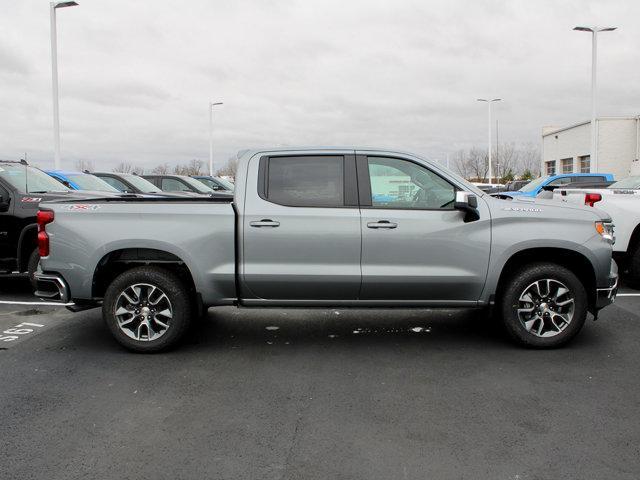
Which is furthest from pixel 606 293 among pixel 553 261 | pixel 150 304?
pixel 150 304

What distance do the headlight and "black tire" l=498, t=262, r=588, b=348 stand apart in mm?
458

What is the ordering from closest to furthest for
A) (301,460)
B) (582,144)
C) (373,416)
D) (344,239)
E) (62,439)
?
(301,460) → (62,439) → (373,416) → (344,239) → (582,144)

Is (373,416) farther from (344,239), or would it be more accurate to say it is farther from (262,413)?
(344,239)

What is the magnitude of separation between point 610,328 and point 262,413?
4142 mm

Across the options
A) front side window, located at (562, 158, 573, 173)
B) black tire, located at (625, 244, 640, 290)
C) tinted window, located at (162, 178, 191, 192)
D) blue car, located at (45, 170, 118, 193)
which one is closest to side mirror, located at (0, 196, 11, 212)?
blue car, located at (45, 170, 118, 193)

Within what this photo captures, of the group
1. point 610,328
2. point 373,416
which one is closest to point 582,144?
point 610,328

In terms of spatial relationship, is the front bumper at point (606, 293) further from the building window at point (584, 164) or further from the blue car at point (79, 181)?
the building window at point (584, 164)

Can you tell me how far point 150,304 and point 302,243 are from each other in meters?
1.52

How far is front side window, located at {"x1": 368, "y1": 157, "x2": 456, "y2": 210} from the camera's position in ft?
17.8

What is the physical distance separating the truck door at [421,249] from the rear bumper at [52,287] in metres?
2.72

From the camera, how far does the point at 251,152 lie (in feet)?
18.5

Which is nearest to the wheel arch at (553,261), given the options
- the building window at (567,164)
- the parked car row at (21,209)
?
the parked car row at (21,209)

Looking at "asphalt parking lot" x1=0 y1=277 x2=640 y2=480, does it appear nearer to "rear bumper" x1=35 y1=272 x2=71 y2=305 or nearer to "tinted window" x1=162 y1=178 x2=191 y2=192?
"rear bumper" x1=35 y1=272 x2=71 y2=305

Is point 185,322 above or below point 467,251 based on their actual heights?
below
